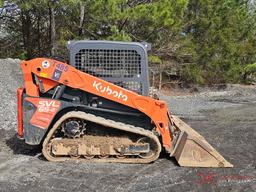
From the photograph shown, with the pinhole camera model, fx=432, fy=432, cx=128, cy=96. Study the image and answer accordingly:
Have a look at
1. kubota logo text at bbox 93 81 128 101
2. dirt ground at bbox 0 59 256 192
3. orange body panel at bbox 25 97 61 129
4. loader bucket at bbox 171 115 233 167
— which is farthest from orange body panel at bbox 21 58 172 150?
dirt ground at bbox 0 59 256 192

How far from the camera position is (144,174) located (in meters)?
5.33

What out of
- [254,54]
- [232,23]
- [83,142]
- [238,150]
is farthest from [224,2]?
[83,142]

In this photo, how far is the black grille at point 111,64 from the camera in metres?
6.08

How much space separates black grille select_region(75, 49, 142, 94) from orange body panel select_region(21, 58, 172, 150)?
0.76 feet

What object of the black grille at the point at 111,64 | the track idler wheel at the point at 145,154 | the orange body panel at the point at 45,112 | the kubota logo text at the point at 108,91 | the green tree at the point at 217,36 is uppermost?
the black grille at the point at 111,64

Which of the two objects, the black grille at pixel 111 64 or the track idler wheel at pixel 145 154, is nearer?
the track idler wheel at pixel 145 154

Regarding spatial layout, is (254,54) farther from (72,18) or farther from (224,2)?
(72,18)

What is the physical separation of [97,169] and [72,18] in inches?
460

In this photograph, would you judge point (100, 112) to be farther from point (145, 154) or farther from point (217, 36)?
Answer: point (217, 36)

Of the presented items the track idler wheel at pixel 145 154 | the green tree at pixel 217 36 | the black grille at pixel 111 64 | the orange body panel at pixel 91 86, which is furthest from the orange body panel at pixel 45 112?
the green tree at pixel 217 36

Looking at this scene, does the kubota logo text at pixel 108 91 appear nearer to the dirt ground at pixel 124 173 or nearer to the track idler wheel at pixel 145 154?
the track idler wheel at pixel 145 154

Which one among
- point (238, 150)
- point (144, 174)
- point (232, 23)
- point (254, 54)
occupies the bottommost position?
point (254, 54)

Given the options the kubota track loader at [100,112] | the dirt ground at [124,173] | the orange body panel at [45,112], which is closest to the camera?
the dirt ground at [124,173]

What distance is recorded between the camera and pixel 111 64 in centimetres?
611
